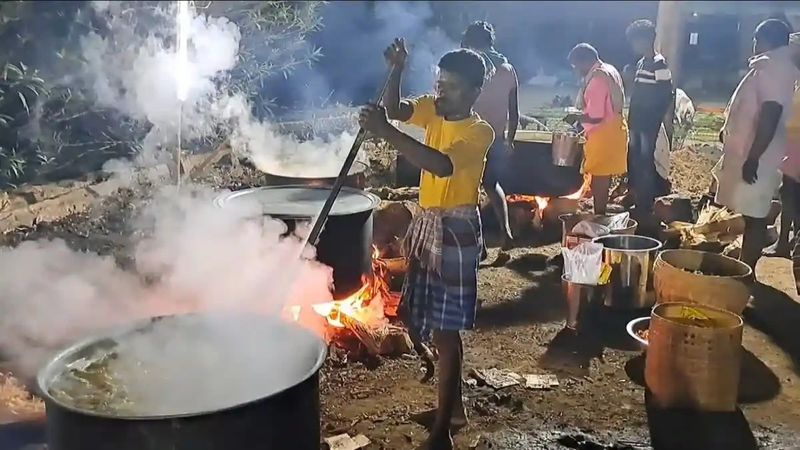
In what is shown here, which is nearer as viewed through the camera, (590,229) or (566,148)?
(590,229)

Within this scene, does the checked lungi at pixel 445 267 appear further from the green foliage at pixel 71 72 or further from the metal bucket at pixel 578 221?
the green foliage at pixel 71 72

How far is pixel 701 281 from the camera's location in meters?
4.92

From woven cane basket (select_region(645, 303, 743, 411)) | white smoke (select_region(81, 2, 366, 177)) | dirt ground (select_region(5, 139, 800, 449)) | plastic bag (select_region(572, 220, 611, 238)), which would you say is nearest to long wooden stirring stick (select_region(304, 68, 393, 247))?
dirt ground (select_region(5, 139, 800, 449))

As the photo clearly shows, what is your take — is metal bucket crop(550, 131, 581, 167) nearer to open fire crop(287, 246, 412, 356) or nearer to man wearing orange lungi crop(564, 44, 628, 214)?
man wearing orange lungi crop(564, 44, 628, 214)

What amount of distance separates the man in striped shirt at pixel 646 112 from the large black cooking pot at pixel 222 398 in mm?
5551

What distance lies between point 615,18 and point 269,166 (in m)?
7.94

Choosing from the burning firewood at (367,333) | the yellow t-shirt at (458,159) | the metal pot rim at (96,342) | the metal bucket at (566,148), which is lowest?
the burning firewood at (367,333)

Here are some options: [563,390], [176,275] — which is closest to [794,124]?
[563,390]

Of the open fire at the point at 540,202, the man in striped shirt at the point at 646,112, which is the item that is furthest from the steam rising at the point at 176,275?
the man in striped shirt at the point at 646,112

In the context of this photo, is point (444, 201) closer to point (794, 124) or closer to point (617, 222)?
point (617, 222)

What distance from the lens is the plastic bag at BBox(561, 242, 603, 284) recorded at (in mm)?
5418

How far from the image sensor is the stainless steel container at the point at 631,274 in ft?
18.5

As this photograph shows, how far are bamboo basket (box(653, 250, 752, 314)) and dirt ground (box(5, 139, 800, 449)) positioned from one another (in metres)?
0.47

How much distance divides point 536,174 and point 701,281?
11.0ft
